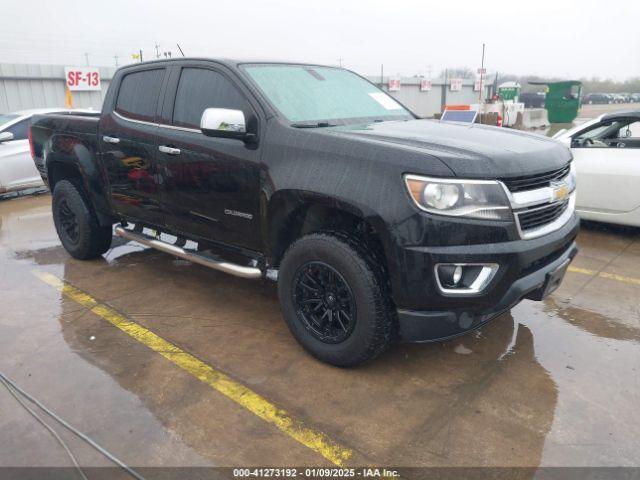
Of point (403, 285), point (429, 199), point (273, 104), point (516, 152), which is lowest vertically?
point (403, 285)

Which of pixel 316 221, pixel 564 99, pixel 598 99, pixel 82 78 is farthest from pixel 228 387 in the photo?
pixel 598 99

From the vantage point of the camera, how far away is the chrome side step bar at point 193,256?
11.0 feet

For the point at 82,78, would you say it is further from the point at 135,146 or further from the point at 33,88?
the point at 135,146

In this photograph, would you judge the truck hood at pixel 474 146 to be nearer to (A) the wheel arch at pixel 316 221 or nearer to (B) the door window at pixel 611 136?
(A) the wheel arch at pixel 316 221

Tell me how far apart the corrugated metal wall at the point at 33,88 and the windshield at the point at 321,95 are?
51.3ft

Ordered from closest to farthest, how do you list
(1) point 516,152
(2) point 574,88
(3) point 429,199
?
(3) point 429,199
(1) point 516,152
(2) point 574,88

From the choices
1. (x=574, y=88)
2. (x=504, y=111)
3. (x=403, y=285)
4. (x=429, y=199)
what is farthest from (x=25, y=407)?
(x=574, y=88)

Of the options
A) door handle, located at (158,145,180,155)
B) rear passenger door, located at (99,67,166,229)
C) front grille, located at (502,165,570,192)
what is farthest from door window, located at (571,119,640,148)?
rear passenger door, located at (99,67,166,229)

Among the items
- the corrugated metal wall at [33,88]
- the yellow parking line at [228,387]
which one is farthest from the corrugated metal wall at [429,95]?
the yellow parking line at [228,387]

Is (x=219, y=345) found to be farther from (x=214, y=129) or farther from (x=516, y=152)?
(x=516, y=152)

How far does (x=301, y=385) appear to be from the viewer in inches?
114

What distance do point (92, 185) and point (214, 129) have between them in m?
2.11

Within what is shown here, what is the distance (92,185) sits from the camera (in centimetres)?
458

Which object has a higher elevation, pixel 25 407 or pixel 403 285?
pixel 403 285
